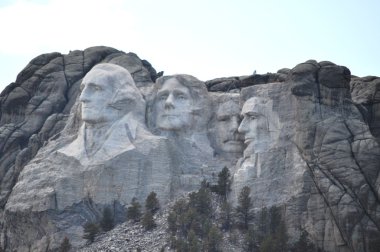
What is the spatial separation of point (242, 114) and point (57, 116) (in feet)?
27.1

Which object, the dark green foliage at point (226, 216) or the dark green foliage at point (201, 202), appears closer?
the dark green foliage at point (226, 216)

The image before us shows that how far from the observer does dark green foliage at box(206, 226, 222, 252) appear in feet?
151

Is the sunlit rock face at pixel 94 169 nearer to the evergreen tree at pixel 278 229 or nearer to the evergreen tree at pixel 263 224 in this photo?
the evergreen tree at pixel 263 224

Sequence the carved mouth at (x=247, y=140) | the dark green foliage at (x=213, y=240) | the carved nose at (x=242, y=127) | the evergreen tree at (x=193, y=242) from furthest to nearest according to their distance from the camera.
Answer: the carved nose at (x=242, y=127)
the carved mouth at (x=247, y=140)
the dark green foliage at (x=213, y=240)
the evergreen tree at (x=193, y=242)

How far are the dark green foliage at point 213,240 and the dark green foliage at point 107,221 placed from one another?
4.27 meters

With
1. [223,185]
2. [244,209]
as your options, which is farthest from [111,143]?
[244,209]

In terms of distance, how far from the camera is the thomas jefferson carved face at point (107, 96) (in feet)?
167

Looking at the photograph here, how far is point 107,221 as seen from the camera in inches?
1913

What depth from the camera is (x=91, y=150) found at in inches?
1983

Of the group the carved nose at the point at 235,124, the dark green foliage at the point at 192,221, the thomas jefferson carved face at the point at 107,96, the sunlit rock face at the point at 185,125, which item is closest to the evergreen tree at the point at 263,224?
the dark green foliage at the point at 192,221

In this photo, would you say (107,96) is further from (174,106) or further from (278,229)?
(278,229)

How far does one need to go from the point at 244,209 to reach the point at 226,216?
0.74 meters

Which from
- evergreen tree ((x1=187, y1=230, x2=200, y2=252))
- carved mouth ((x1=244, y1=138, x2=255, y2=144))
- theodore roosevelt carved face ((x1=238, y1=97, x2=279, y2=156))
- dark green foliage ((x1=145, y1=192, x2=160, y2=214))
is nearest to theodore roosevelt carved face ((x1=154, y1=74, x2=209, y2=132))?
theodore roosevelt carved face ((x1=238, y1=97, x2=279, y2=156))

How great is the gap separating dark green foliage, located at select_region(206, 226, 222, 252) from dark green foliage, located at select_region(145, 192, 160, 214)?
307 cm
